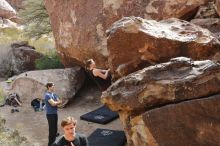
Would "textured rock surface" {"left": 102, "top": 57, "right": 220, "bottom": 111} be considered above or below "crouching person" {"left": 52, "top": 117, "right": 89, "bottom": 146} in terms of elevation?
above

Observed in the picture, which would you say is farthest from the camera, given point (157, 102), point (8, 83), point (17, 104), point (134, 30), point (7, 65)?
point (7, 65)

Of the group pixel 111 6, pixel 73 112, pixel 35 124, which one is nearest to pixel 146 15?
pixel 111 6

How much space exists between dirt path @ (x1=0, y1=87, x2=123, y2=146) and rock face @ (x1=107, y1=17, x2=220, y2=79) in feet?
9.35

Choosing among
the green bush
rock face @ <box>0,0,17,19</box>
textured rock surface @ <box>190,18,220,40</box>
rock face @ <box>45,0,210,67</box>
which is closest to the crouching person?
textured rock surface @ <box>190,18,220,40</box>

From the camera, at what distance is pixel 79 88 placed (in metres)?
15.5

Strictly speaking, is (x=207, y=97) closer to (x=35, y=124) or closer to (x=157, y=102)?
(x=157, y=102)

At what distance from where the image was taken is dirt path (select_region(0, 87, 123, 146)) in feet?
38.3

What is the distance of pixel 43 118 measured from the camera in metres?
13.2

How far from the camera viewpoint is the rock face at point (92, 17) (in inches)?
516

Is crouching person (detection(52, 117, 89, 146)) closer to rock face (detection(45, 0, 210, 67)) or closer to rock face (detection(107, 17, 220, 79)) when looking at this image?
rock face (detection(107, 17, 220, 79))

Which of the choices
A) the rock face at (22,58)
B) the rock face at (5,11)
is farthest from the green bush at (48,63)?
the rock face at (5,11)

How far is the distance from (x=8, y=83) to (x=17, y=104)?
10.4 ft

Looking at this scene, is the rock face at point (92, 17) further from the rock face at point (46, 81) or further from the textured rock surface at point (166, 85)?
the textured rock surface at point (166, 85)

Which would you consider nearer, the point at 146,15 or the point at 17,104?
the point at 146,15
